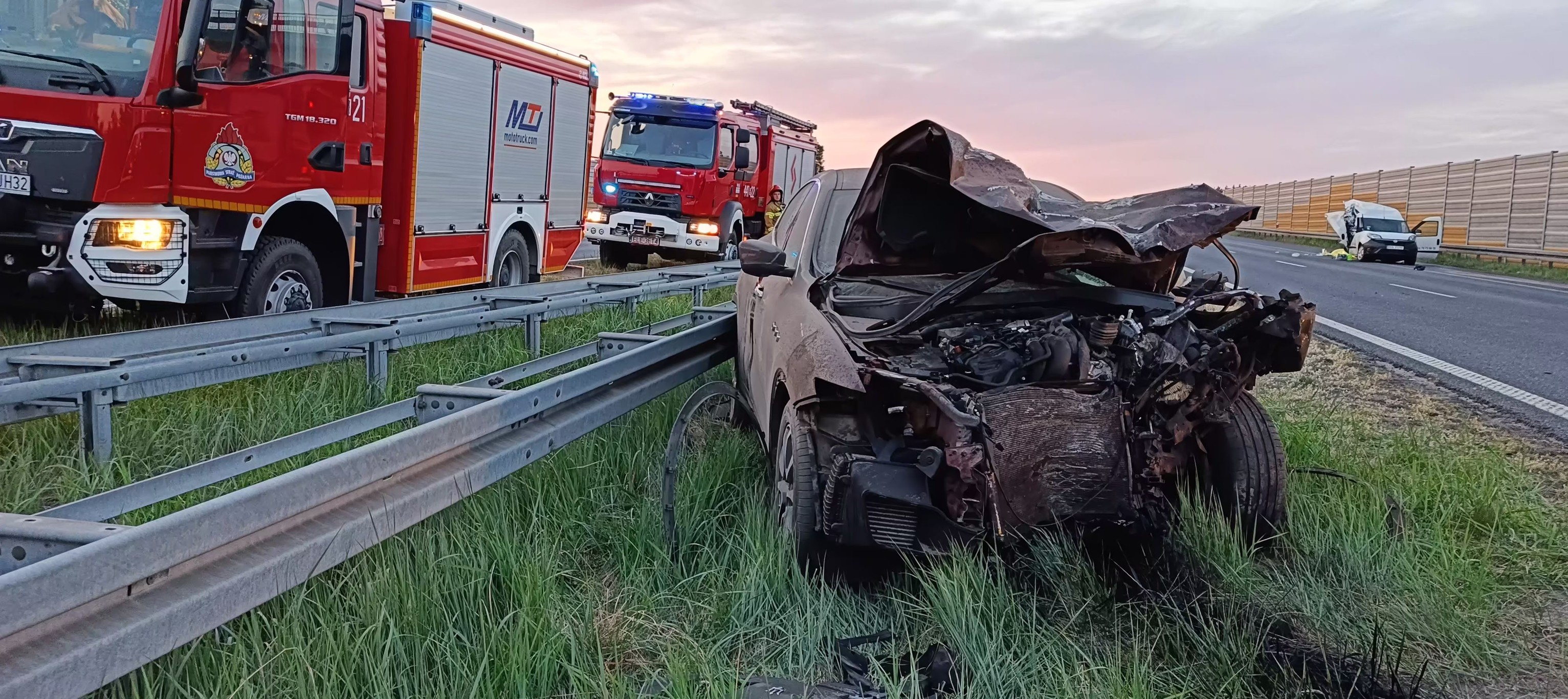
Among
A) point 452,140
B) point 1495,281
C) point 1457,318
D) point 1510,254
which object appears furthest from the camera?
point 1510,254

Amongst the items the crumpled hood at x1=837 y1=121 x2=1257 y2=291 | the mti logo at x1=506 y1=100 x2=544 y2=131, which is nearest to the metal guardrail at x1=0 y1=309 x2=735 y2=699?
the crumpled hood at x1=837 y1=121 x2=1257 y2=291

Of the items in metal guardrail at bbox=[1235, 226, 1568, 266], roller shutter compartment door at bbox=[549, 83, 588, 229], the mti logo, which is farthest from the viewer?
metal guardrail at bbox=[1235, 226, 1568, 266]

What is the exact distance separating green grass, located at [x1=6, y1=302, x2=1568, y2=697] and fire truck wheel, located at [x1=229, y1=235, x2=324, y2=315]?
3.53 metres

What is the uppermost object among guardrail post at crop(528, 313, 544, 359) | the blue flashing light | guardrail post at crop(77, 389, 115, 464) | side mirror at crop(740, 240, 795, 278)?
the blue flashing light

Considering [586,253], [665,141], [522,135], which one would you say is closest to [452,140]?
[522,135]

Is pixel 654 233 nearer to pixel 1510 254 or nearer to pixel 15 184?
pixel 15 184

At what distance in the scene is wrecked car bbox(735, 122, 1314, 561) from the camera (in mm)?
3412

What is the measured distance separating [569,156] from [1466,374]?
10384 mm

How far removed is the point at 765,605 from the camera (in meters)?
3.56

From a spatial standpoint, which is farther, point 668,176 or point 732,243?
point 732,243

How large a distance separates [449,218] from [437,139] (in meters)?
0.85

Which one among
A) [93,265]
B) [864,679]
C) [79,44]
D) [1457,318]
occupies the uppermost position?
[79,44]

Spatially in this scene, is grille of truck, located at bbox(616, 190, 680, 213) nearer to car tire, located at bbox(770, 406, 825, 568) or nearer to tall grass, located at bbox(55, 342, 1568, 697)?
tall grass, located at bbox(55, 342, 1568, 697)

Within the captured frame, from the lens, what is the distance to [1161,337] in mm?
3811
